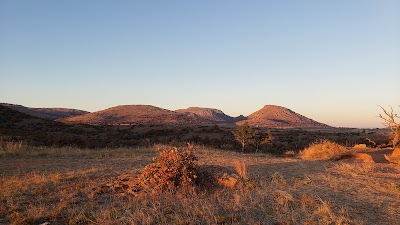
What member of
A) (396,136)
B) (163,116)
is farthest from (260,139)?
(163,116)

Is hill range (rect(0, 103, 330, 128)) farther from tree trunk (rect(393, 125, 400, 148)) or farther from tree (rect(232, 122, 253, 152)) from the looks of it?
tree trunk (rect(393, 125, 400, 148))

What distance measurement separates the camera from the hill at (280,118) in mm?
120581

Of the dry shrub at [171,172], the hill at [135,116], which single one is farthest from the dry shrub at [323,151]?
the hill at [135,116]

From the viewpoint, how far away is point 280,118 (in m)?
128

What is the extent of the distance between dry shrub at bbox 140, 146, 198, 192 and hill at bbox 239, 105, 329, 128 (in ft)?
355

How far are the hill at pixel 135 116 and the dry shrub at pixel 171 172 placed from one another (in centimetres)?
9262

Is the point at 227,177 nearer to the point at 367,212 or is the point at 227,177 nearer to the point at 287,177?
the point at 287,177

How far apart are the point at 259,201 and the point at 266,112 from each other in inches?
5172

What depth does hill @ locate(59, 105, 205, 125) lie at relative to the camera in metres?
105

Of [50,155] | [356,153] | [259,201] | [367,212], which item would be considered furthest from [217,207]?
[50,155]

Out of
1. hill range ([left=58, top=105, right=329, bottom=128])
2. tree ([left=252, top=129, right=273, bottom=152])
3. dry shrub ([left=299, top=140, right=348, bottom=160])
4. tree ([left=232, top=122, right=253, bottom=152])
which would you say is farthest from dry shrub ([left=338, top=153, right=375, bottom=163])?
hill range ([left=58, top=105, right=329, bottom=128])

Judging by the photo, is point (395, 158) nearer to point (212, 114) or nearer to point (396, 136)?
point (396, 136)

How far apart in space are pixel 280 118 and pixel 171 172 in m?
124

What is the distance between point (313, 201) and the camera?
6.85 meters
